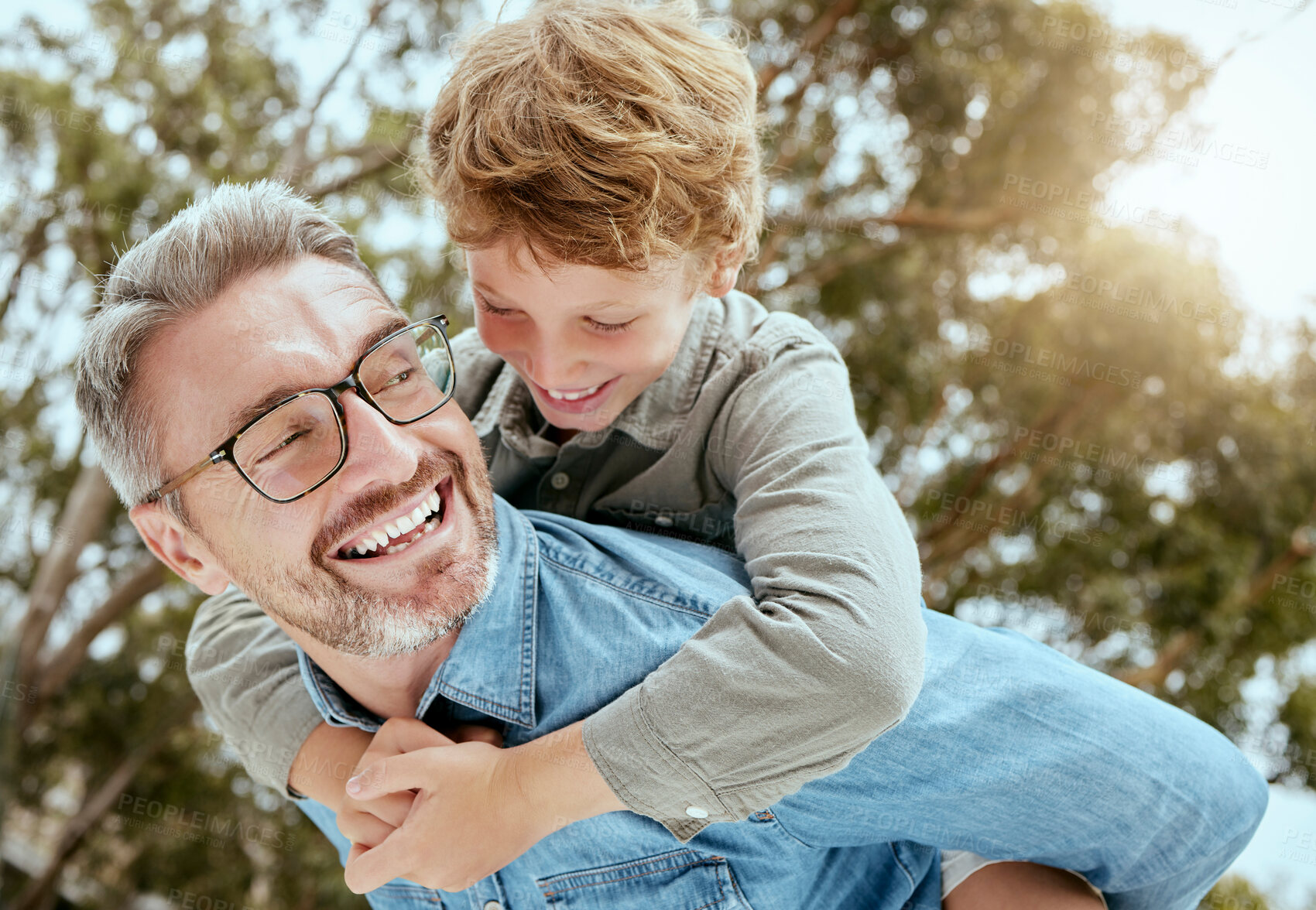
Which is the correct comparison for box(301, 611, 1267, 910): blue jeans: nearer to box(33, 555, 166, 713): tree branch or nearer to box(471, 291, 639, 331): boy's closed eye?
box(471, 291, 639, 331): boy's closed eye

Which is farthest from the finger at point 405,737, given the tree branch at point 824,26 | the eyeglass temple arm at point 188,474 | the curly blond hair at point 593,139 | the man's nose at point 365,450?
the tree branch at point 824,26

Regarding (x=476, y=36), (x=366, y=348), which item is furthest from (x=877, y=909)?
(x=476, y=36)

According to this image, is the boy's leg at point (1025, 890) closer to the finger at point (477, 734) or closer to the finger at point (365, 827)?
the finger at point (477, 734)

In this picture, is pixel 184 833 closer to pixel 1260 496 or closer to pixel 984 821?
pixel 984 821

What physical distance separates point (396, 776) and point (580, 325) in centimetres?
72

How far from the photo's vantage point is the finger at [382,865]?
1226mm

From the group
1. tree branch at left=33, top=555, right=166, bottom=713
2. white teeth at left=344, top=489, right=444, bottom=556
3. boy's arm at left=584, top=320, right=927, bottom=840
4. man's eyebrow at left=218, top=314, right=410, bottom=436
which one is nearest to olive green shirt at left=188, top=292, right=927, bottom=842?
boy's arm at left=584, top=320, right=927, bottom=840

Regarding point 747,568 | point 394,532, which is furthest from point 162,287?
point 747,568

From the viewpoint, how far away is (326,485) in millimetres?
1336

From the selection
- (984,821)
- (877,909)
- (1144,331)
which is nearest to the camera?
(984,821)

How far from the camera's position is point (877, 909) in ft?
4.91

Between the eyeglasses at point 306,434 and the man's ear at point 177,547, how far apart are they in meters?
0.13

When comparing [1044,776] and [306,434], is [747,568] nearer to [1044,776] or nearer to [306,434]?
[1044,776]

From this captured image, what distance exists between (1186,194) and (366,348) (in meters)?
5.88
